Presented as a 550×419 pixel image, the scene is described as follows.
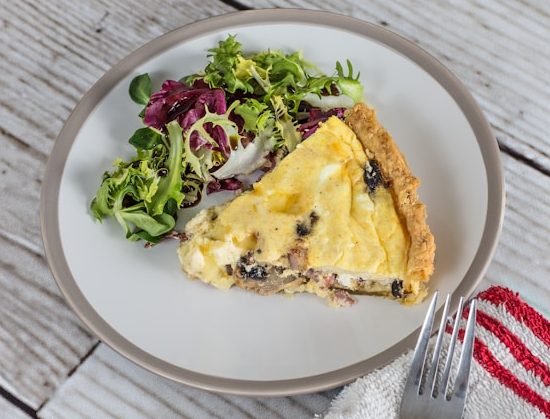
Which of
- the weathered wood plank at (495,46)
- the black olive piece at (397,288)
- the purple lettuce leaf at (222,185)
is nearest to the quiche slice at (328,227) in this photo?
the black olive piece at (397,288)

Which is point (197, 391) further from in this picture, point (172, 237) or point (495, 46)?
point (495, 46)

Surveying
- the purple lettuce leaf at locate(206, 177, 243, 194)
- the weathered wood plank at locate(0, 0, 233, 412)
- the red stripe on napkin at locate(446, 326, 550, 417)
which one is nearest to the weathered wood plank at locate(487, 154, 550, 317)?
the red stripe on napkin at locate(446, 326, 550, 417)

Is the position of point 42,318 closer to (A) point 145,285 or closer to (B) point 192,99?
(A) point 145,285

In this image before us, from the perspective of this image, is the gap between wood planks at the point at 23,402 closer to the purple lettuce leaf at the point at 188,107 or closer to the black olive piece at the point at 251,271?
the black olive piece at the point at 251,271

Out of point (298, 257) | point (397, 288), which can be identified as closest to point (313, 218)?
point (298, 257)

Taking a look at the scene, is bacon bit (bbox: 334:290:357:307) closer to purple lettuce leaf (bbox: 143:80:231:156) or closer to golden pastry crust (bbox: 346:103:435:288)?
golden pastry crust (bbox: 346:103:435:288)

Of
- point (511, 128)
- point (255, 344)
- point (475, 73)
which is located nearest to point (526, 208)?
point (511, 128)
